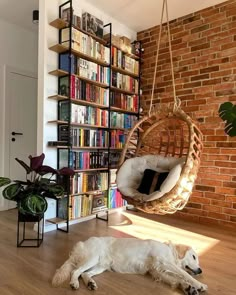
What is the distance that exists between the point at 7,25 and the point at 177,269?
11.8 ft

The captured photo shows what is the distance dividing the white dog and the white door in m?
2.18

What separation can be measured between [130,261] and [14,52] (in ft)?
10.5

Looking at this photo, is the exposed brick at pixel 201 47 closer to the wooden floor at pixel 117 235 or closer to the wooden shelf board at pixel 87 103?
the wooden shelf board at pixel 87 103

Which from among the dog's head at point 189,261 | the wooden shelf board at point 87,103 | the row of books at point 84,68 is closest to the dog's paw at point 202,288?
the dog's head at point 189,261

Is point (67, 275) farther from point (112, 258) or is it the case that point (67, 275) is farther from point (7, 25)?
point (7, 25)

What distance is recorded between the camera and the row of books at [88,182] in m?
2.93

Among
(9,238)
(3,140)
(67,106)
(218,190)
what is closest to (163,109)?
(67,106)

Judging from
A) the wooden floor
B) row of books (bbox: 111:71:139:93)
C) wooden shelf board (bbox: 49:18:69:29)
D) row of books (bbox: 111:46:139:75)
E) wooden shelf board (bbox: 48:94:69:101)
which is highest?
wooden shelf board (bbox: 49:18:69:29)

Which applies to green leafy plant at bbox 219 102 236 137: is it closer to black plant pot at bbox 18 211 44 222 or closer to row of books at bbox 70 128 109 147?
row of books at bbox 70 128 109 147

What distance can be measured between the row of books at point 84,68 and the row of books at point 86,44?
10cm

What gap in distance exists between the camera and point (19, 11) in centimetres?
331

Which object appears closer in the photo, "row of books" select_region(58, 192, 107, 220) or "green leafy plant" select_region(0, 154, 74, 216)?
"green leafy plant" select_region(0, 154, 74, 216)

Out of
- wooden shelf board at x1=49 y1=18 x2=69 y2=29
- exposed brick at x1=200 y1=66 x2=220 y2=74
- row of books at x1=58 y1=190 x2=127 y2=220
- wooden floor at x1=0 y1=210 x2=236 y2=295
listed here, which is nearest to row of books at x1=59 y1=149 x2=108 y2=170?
row of books at x1=58 y1=190 x2=127 y2=220

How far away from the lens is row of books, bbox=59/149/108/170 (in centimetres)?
288
